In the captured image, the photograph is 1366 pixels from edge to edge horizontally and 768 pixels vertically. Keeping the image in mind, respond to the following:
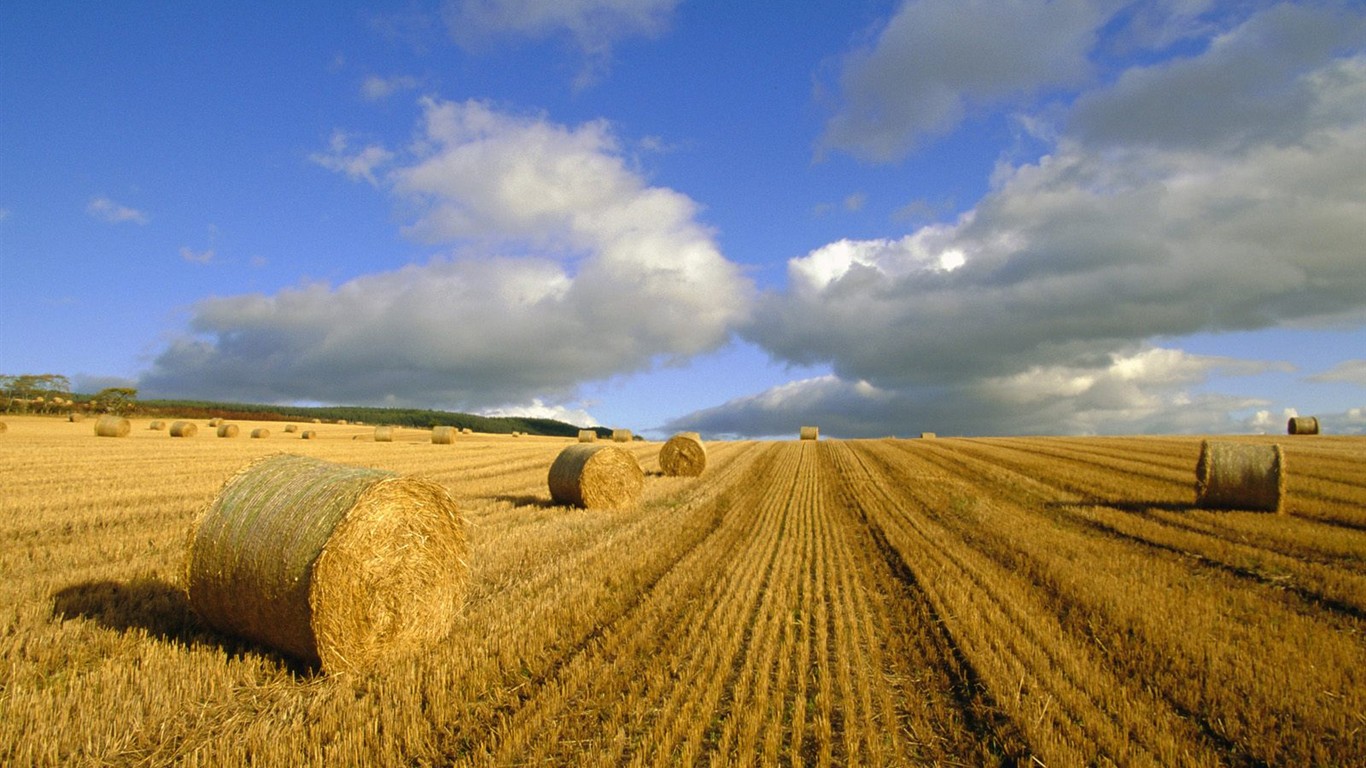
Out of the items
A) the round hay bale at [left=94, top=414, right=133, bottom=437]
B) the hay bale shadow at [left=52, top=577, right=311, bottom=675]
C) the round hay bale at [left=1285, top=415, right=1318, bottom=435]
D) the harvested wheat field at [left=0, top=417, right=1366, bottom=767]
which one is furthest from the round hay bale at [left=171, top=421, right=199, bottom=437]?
the round hay bale at [left=1285, top=415, right=1318, bottom=435]

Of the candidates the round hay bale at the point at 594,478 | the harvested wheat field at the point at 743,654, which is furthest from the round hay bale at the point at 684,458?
the harvested wheat field at the point at 743,654

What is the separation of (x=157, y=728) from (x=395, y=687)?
1309 millimetres

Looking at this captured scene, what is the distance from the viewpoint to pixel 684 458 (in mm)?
21328

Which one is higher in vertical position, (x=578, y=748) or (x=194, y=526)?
(x=194, y=526)

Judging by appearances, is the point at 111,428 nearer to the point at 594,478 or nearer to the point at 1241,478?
the point at 594,478

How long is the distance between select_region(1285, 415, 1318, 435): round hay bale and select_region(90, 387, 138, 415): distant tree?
8239cm

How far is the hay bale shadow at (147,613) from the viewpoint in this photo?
541cm

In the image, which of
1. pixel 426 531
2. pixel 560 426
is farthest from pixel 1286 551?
pixel 560 426

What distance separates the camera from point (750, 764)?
12.5 feet

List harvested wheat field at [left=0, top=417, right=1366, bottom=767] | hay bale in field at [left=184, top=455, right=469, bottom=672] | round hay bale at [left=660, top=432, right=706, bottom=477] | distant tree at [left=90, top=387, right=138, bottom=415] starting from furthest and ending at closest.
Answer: distant tree at [left=90, top=387, right=138, bottom=415]
round hay bale at [left=660, top=432, right=706, bottom=477]
hay bale in field at [left=184, top=455, right=469, bottom=672]
harvested wheat field at [left=0, top=417, right=1366, bottom=767]

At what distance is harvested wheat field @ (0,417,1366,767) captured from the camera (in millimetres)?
4055

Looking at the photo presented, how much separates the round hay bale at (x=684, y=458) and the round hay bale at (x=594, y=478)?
6.77 meters

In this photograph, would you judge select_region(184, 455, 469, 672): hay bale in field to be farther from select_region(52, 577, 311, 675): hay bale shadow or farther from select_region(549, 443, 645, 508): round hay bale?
select_region(549, 443, 645, 508): round hay bale

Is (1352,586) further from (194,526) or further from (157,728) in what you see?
(194,526)
